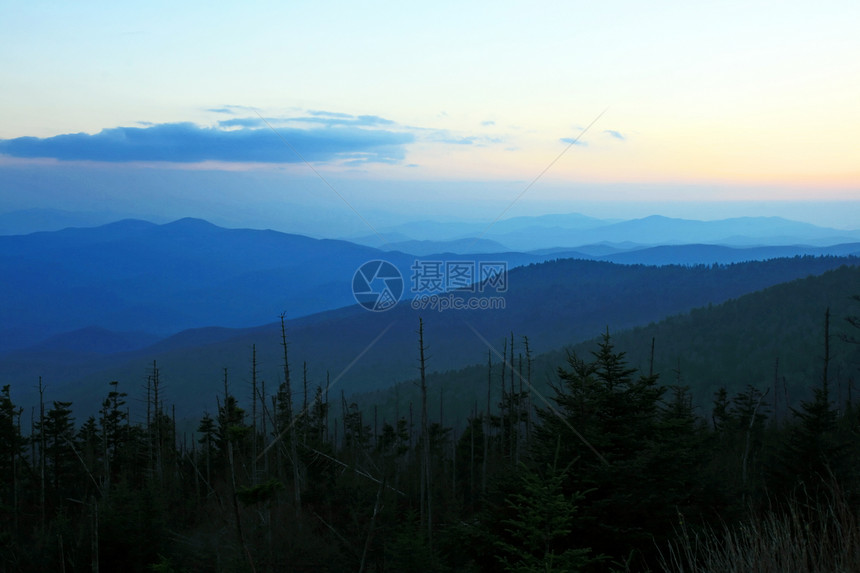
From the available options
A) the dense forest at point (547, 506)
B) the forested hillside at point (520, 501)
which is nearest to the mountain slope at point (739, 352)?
the forested hillside at point (520, 501)

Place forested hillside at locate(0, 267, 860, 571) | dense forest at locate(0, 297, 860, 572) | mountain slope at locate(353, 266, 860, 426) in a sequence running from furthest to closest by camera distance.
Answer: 1. mountain slope at locate(353, 266, 860, 426)
2. forested hillside at locate(0, 267, 860, 571)
3. dense forest at locate(0, 297, 860, 572)

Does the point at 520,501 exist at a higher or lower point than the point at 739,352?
higher

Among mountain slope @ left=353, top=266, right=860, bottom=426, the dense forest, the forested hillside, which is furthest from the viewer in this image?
mountain slope @ left=353, top=266, right=860, bottom=426

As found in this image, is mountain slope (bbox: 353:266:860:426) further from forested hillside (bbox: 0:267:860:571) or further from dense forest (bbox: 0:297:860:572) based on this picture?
dense forest (bbox: 0:297:860:572)

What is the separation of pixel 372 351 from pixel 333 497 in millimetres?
152062

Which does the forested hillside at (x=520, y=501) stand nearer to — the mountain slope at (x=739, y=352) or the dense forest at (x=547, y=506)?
the dense forest at (x=547, y=506)

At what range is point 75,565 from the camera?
22.2 m

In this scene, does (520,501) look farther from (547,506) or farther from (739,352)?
(739,352)

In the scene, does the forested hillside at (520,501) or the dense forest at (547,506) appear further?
the forested hillside at (520,501)

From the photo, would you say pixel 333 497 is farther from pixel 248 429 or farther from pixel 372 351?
pixel 372 351

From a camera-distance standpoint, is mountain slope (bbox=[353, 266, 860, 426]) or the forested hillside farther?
mountain slope (bbox=[353, 266, 860, 426])

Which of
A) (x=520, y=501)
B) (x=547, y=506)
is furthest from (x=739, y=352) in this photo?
(x=547, y=506)

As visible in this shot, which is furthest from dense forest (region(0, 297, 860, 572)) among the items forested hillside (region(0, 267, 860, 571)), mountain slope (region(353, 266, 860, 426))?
mountain slope (region(353, 266, 860, 426))

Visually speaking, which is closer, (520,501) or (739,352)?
(520,501)
